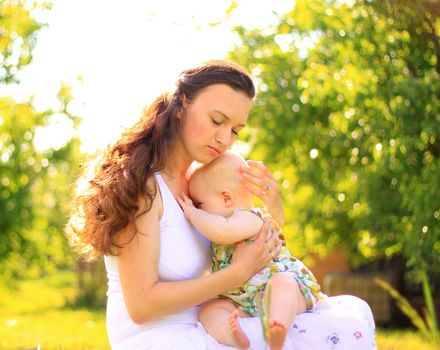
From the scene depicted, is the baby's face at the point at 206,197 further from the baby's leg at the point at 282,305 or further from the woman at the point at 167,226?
the baby's leg at the point at 282,305

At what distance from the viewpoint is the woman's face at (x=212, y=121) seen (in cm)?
321

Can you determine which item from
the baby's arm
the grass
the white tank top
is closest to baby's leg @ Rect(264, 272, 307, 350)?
the baby's arm

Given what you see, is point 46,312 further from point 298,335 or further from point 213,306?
point 298,335

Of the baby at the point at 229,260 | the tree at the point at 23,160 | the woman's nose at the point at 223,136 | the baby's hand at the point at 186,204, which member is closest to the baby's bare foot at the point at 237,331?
the baby at the point at 229,260

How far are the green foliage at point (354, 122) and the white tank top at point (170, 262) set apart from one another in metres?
5.21

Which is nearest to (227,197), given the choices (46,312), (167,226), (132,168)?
(167,226)

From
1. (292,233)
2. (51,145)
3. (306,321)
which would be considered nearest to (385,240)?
(292,233)

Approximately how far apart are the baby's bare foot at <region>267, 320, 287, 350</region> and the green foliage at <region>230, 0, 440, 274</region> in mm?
5391

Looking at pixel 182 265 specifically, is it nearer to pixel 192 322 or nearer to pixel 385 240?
pixel 192 322

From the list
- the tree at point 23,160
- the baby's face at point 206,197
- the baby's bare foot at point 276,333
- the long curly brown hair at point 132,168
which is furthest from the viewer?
the tree at point 23,160

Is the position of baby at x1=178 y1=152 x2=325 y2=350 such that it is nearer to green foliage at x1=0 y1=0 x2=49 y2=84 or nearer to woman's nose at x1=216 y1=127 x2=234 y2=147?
woman's nose at x1=216 y1=127 x2=234 y2=147

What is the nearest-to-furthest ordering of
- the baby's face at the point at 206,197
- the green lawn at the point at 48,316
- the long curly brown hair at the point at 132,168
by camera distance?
the long curly brown hair at the point at 132,168 → the baby's face at the point at 206,197 → the green lawn at the point at 48,316

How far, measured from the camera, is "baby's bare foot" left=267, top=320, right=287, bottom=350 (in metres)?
2.91

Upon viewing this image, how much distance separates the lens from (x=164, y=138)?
3.25m
